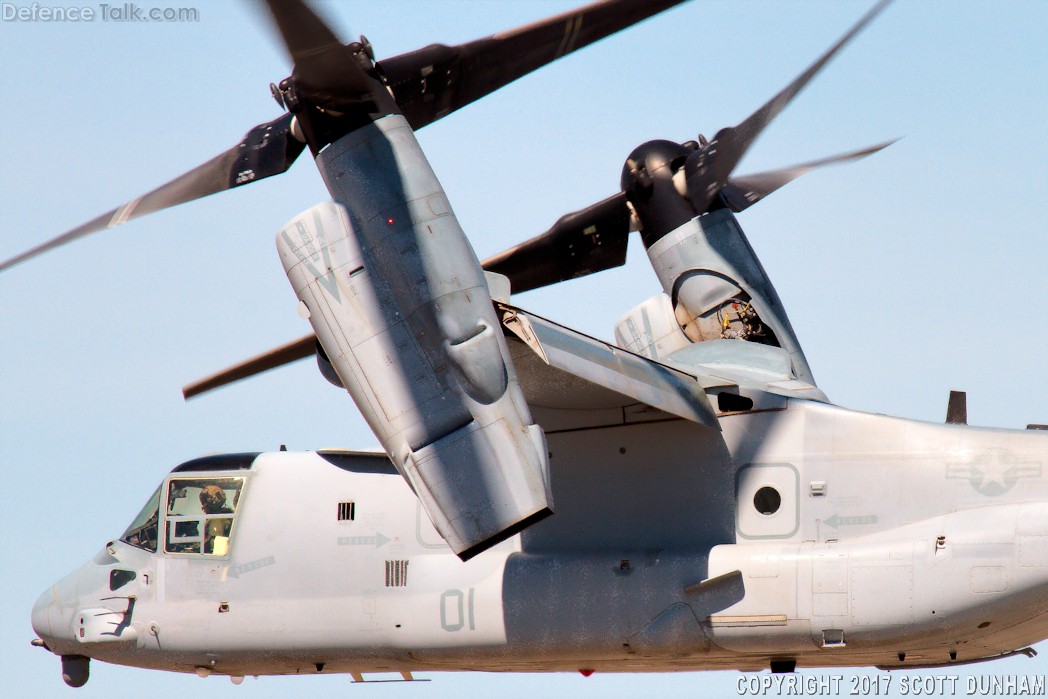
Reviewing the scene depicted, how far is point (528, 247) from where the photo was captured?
17344 millimetres

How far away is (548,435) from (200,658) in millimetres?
4350

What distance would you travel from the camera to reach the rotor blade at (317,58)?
38.3ft

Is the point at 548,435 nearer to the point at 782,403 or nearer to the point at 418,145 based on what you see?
the point at 782,403

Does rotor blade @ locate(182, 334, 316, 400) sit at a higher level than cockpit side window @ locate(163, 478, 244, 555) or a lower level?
higher

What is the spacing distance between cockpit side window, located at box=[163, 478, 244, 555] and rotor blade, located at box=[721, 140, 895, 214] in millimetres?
6223

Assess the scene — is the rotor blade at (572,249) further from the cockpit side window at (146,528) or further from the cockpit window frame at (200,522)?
the cockpit side window at (146,528)

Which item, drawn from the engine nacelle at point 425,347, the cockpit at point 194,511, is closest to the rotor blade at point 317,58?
the engine nacelle at point 425,347

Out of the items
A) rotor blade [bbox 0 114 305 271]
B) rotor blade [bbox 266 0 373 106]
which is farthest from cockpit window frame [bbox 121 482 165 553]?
rotor blade [bbox 266 0 373 106]

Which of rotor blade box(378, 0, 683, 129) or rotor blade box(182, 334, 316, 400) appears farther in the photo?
rotor blade box(182, 334, 316, 400)

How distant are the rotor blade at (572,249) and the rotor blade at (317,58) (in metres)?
5.06

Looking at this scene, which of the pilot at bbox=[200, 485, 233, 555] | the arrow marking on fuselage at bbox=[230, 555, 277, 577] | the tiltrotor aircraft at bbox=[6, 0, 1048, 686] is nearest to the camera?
the tiltrotor aircraft at bbox=[6, 0, 1048, 686]

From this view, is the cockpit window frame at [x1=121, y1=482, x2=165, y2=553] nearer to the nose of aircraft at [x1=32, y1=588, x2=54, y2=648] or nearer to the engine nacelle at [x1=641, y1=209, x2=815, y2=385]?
the nose of aircraft at [x1=32, y1=588, x2=54, y2=648]

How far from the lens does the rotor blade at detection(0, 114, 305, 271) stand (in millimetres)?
13047

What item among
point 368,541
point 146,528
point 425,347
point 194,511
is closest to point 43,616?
point 146,528
